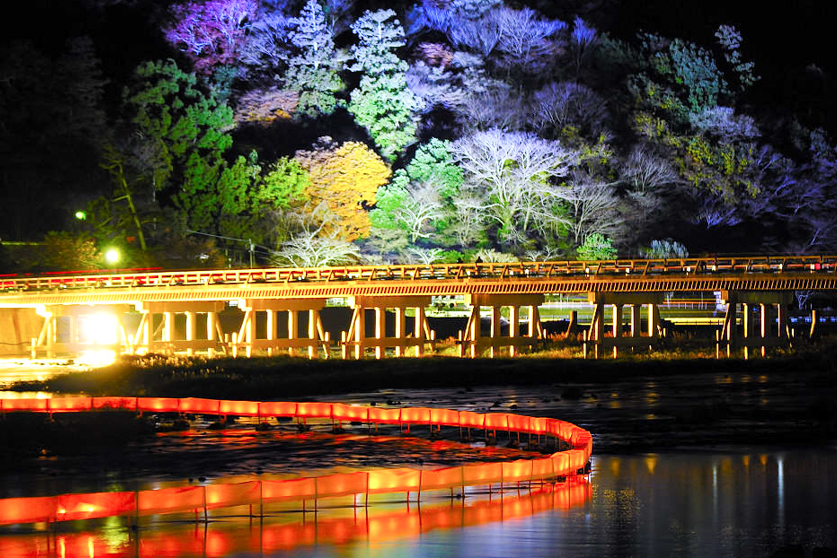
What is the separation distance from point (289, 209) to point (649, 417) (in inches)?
1843

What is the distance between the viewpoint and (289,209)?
72.6 m

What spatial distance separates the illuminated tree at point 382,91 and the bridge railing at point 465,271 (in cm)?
1924

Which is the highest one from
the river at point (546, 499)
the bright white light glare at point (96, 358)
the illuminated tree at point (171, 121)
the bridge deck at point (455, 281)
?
the illuminated tree at point (171, 121)

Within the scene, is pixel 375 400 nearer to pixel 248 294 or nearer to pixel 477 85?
pixel 248 294

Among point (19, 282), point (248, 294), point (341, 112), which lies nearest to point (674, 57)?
point (341, 112)

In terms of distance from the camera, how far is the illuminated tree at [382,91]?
7594 centimetres

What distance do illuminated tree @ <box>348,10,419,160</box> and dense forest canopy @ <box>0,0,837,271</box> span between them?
6.3 inches

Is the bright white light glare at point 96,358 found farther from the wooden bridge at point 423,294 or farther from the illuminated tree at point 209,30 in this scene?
the illuminated tree at point 209,30

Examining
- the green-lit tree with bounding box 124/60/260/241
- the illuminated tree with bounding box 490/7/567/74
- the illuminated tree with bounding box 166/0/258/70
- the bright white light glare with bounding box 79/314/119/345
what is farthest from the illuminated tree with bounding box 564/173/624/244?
the bright white light glare with bounding box 79/314/119/345

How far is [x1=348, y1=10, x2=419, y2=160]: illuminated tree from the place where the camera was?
7594cm

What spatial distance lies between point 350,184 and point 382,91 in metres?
9.00

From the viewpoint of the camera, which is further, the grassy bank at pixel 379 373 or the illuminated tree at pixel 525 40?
the illuminated tree at pixel 525 40

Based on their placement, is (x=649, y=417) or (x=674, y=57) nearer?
(x=649, y=417)

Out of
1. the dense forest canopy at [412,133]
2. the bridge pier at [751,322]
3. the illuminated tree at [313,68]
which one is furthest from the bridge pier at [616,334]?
the illuminated tree at [313,68]
